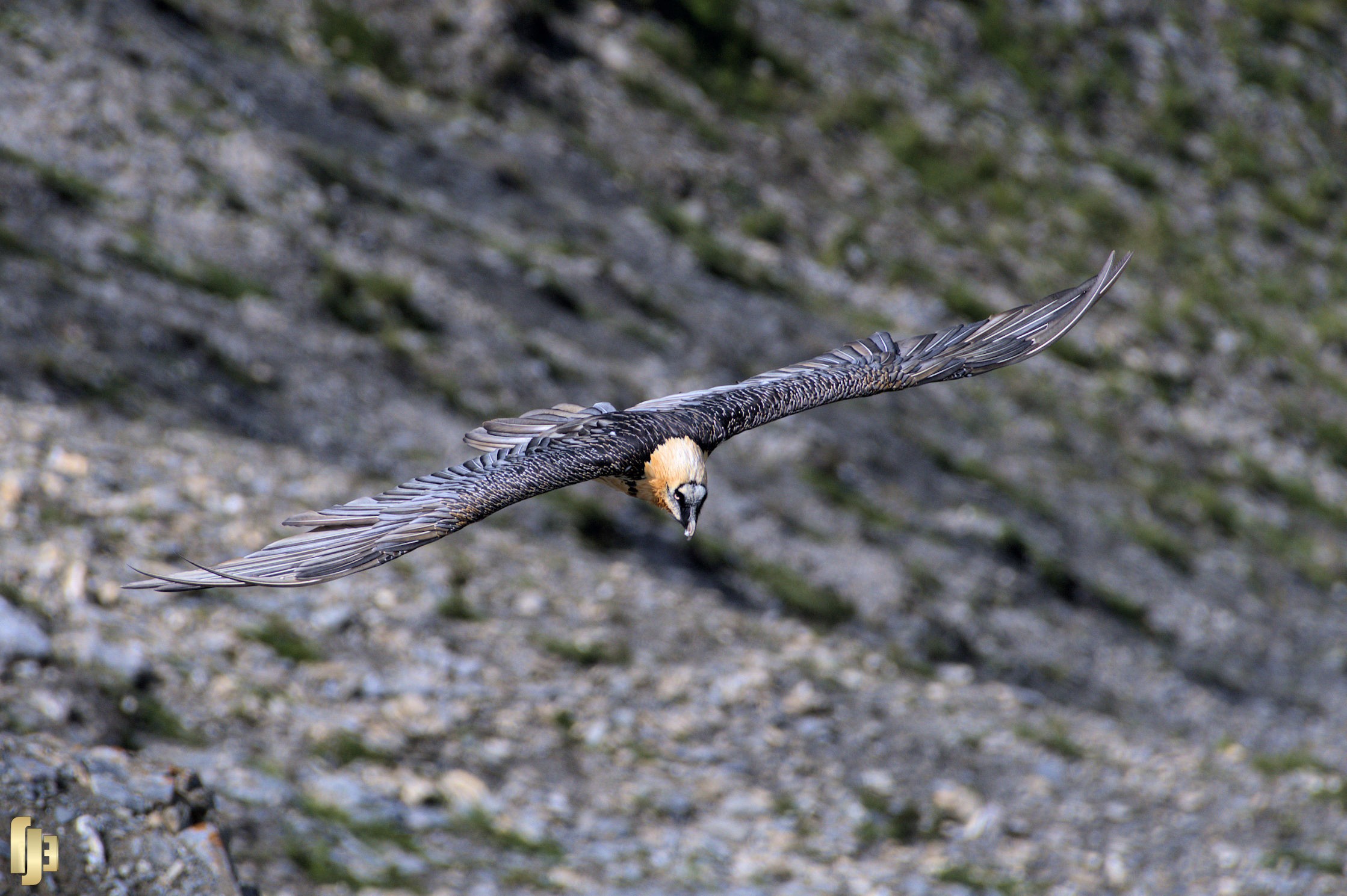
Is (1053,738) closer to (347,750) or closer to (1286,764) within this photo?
(1286,764)

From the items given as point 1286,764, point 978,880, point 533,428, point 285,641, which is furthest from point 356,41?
point 1286,764

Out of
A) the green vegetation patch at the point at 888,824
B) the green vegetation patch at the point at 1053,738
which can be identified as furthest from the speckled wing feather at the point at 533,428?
the green vegetation patch at the point at 1053,738

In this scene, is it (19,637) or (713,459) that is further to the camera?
(713,459)

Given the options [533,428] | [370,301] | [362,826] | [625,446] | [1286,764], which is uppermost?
[370,301]

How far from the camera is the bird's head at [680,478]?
7832 millimetres

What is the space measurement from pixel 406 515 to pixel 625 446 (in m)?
1.66

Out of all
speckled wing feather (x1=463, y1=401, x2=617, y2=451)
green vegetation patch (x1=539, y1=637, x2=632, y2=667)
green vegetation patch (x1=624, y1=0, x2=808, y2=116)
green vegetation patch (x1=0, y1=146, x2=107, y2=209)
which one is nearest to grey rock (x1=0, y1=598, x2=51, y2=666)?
speckled wing feather (x1=463, y1=401, x2=617, y2=451)

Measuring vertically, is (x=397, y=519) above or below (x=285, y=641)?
below

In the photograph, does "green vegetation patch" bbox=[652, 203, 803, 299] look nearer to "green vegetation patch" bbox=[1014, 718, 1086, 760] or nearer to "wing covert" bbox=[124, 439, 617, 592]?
"green vegetation patch" bbox=[1014, 718, 1086, 760]

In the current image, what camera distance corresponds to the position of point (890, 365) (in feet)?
29.2

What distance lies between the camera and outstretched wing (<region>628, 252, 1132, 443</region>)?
842cm

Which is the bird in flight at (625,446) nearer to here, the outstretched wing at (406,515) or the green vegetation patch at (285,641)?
the outstretched wing at (406,515)

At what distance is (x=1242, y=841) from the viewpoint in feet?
35.6

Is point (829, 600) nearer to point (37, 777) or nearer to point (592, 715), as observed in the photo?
point (592, 715)
